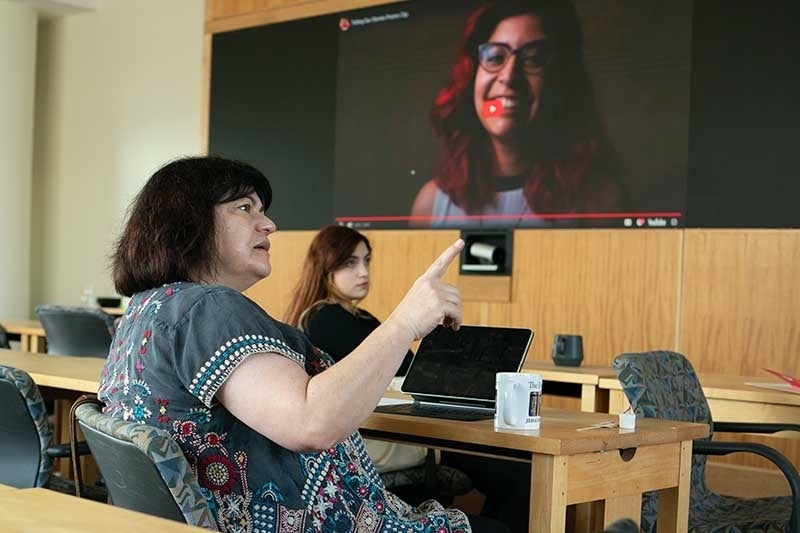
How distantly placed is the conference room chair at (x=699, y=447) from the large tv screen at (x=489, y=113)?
70.4 inches

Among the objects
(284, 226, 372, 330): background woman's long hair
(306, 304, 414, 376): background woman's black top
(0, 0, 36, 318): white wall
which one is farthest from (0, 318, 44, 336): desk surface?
(306, 304, 414, 376): background woman's black top

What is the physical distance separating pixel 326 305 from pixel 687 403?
1.22 meters

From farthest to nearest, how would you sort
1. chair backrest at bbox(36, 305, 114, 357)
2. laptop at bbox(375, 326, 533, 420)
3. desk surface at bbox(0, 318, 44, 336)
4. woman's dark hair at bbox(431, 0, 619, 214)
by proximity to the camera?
1. desk surface at bbox(0, 318, 44, 336)
2. woman's dark hair at bbox(431, 0, 619, 214)
3. chair backrest at bbox(36, 305, 114, 357)
4. laptop at bbox(375, 326, 533, 420)

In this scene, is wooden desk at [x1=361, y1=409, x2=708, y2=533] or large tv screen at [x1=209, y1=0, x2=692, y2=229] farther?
large tv screen at [x1=209, y1=0, x2=692, y2=229]

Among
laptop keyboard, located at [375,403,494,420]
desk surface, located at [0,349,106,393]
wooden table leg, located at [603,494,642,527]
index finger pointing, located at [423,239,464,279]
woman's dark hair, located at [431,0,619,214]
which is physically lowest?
wooden table leg, located at [603,494,642,527]

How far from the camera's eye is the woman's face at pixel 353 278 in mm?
4055

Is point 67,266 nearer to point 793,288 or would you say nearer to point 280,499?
point 793,288

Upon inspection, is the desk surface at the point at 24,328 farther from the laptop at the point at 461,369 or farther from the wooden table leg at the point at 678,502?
the wooden table leg at the point at 678,502

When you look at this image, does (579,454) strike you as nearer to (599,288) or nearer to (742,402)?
(742,402)

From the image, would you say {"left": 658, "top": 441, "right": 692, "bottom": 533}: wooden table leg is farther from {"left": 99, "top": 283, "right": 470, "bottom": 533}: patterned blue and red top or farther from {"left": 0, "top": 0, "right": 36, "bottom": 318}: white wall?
{"left": 0, "top": 0, "right": 36, "bottom": 318}: white wall

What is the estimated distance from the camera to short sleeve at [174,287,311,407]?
1815mm

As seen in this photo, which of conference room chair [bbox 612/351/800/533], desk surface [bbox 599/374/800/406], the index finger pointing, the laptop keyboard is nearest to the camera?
the index finger pointing

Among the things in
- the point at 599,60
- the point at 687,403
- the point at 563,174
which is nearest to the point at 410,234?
the point at 563,174

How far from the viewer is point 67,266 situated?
922cm
